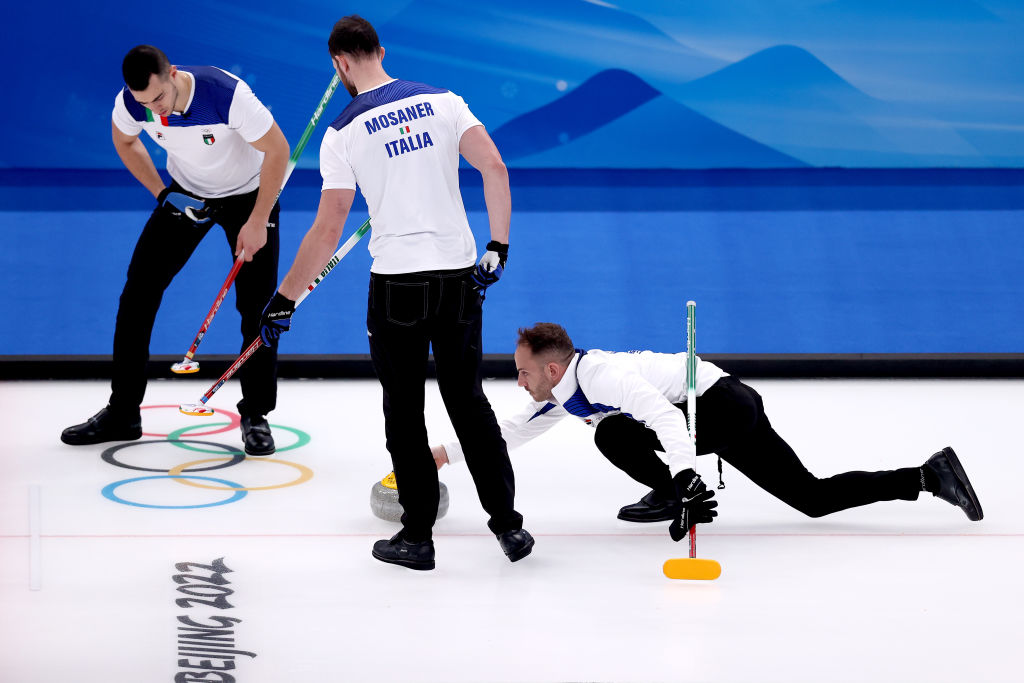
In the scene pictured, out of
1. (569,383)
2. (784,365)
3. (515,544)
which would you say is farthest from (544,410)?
(784,365)

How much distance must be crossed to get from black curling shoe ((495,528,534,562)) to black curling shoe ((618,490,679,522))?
2.00 feet

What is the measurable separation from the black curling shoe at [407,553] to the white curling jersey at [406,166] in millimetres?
815

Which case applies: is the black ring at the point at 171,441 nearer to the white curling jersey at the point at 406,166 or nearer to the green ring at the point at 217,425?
the green ring at the point at 217,425

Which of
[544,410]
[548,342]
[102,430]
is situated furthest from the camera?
[102,430]

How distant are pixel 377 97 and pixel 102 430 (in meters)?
2.33

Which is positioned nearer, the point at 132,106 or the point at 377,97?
the point at 377,97

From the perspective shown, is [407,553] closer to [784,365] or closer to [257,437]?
[257,437]

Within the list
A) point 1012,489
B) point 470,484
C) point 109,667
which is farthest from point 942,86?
point 109,667

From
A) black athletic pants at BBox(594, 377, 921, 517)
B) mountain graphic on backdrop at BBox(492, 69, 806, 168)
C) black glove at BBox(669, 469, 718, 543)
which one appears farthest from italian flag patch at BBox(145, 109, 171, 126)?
mountain graphic on backdrop at BBox(492, 69, 806, 168)

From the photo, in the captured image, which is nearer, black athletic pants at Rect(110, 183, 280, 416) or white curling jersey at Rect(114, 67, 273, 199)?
white curling jersey at Rect(114, 67, 273, 199)

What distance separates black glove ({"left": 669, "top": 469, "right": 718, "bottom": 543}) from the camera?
3203 mm

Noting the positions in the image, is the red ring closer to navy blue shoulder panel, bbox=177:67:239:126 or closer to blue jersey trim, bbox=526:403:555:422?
navy blue shoulder panel, bbox=177:67:239:126

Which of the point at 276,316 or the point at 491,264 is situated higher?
the point at 491,264

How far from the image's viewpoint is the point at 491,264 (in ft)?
10.6
